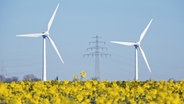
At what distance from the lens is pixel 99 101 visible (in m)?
9.24

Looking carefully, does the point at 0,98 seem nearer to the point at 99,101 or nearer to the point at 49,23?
the point at 99,101

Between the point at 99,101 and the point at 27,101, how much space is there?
447 cm

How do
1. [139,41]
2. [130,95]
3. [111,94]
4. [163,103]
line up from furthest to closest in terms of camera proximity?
[139,41], [130,95], [111,94], [163,103]

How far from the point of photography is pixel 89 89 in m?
18.5

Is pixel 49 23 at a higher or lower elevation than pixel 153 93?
higher

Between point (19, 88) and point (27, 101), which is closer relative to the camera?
point (27, 101)

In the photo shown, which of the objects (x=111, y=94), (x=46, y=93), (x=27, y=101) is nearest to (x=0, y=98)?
(x=46, y=93)

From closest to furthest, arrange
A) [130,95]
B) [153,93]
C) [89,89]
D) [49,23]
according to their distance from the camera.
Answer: [153,93], [130,95], [89,89], [49,23]

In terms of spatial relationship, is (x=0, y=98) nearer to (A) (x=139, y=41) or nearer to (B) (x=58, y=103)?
(B) (x=58, y=103)

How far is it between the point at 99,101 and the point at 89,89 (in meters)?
9.27

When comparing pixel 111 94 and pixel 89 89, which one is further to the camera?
pixel 89 89

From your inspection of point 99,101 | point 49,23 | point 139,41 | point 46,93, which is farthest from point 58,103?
point 139,41

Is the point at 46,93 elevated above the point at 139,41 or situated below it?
below

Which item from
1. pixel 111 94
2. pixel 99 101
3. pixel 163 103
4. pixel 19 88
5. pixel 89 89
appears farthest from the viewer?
pixel 19 88
